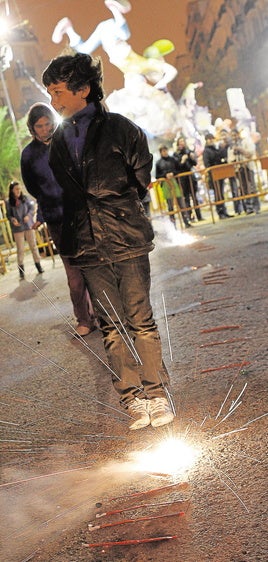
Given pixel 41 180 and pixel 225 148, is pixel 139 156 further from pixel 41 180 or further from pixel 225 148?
pixel 225 148

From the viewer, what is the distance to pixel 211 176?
2042 cm

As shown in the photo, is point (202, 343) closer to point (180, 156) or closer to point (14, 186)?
point (14, 186)

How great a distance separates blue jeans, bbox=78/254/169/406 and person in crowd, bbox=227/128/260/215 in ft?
51.1

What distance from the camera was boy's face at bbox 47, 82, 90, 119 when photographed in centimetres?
457

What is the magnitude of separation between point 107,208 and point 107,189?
110 mm

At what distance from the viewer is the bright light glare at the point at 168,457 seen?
3836 mm

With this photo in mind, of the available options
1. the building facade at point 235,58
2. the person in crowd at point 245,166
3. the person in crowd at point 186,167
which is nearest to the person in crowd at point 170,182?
the person in crowd at point 186,167

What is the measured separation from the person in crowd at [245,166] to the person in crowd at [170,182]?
1.44m

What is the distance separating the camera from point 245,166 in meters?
20.0

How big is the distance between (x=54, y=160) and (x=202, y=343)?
2416 millimetres

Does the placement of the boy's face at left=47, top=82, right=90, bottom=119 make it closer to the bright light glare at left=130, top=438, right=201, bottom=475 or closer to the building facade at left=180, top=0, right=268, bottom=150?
the bright light glare at left=130, top=438, right=201, bottom=475

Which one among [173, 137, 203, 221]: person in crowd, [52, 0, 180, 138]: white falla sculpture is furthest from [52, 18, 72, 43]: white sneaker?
[173, 137, 203, 221]: person in crowd

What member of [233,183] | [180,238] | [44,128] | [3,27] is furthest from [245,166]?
[3,27]

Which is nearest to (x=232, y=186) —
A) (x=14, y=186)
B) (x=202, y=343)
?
(x=14, y=186)
